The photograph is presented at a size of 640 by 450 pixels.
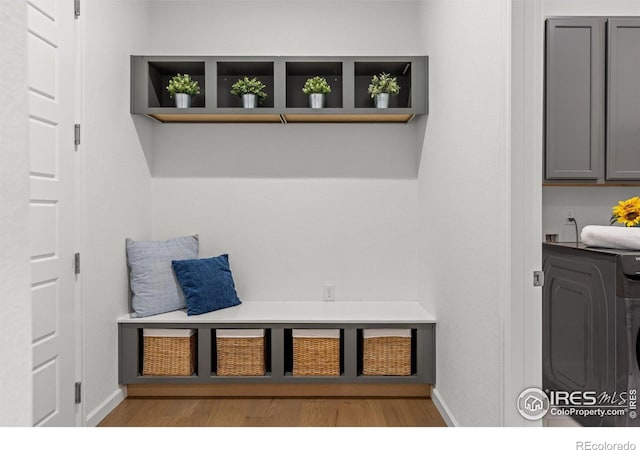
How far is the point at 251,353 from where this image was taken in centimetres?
310

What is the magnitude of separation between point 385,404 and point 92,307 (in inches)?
72.1

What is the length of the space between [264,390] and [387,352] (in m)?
0.83

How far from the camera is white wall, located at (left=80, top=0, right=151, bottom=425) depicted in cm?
260

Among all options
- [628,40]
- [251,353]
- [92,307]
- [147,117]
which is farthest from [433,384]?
[147,117]

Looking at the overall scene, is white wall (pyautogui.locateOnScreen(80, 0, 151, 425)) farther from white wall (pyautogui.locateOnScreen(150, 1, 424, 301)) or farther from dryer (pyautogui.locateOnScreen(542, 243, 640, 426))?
dryer (pyautogui.locateOnScreen(542, 243, 640, 426))

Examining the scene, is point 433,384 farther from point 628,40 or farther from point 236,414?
point 628,40

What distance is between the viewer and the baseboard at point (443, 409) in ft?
8.45

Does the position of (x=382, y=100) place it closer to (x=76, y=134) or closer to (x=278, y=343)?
(x=278, y=343)

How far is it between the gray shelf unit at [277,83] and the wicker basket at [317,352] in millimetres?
1460

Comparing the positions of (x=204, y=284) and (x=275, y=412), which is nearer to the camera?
(x=275, y=412)

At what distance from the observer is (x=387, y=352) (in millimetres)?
3113

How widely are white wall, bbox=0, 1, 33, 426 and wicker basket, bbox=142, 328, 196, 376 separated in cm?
275

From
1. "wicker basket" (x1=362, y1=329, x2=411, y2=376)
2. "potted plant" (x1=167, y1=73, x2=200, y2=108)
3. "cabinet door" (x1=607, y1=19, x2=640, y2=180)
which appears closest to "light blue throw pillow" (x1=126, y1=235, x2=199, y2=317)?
"potted plant" (x1=167, y1=73, x2=200, y2=108)

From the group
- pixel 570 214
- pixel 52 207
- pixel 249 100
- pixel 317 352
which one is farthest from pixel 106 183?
pixel 570 214
